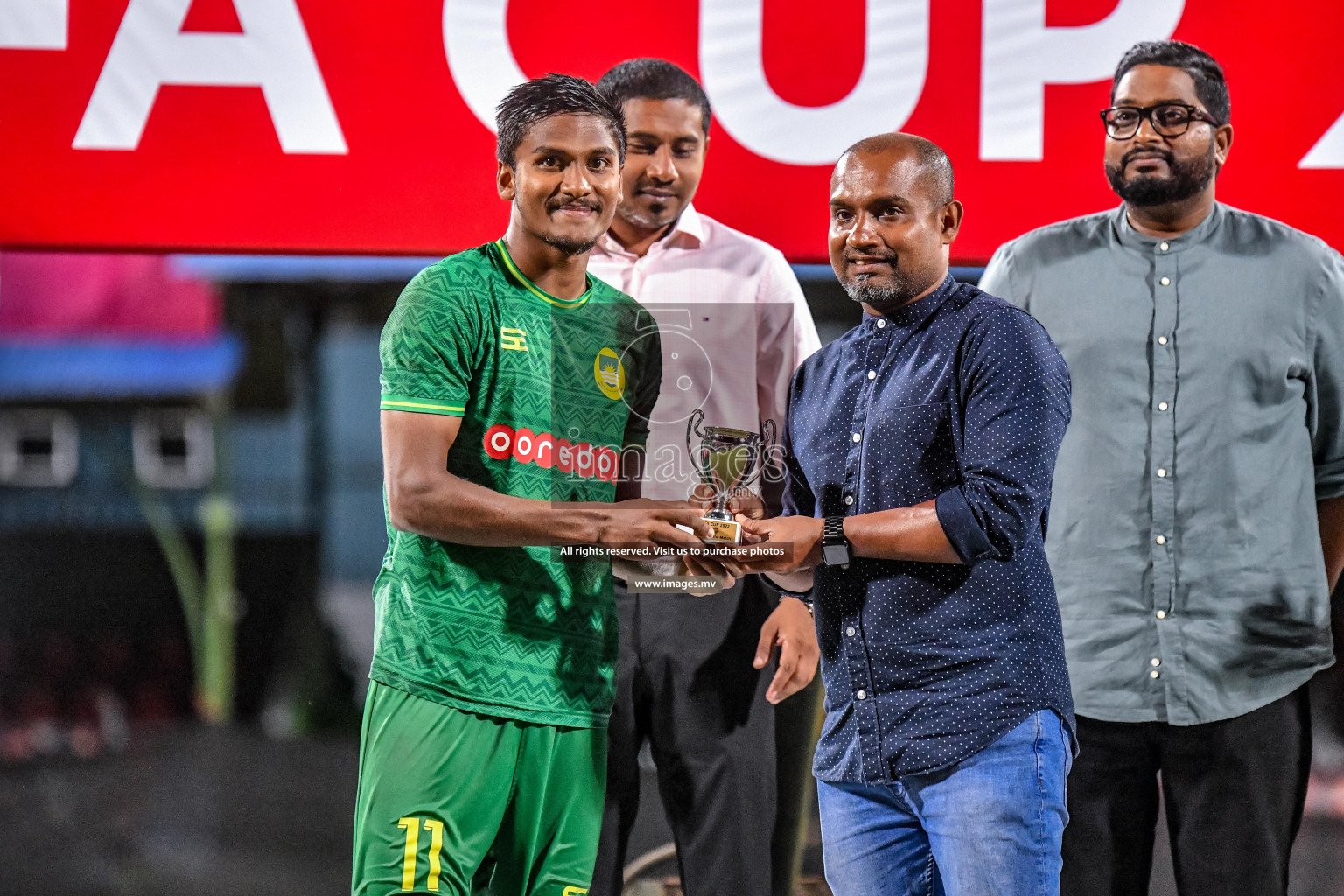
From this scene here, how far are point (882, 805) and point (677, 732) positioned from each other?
0.79 metres

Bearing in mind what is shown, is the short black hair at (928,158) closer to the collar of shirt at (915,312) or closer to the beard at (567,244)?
the collar of shirt at (915,312)

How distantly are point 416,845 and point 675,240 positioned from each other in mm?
1403

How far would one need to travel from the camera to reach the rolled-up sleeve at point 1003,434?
1757 millimetres

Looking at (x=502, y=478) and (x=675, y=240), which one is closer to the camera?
(x=502, y=478)

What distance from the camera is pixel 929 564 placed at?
1.85m

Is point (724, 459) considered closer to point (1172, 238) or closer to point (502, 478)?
point (502, 478)

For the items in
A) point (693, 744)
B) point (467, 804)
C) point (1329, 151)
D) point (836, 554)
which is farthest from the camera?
point (1329, 151)

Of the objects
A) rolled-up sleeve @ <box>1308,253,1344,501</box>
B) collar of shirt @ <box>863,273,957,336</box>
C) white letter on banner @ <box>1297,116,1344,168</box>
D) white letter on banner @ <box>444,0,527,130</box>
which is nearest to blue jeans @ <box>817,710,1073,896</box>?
collar of shirt @ <box>863,273,957,336</box>

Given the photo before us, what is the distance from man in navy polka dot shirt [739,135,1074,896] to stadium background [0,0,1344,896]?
1.09 metres

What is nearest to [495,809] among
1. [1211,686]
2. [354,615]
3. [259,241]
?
[354,615]

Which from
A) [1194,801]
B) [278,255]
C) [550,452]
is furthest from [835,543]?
[278,255]

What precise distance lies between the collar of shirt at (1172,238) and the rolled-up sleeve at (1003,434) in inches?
32.3

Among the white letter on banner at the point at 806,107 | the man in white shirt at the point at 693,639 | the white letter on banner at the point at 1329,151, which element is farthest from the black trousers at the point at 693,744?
the white letter on banner at the point at 1329,151

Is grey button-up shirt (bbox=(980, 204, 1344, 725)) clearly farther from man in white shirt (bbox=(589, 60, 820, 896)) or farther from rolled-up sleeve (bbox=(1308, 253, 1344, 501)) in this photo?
man in white shirt (bbox=(589, 60, 820, 896))
